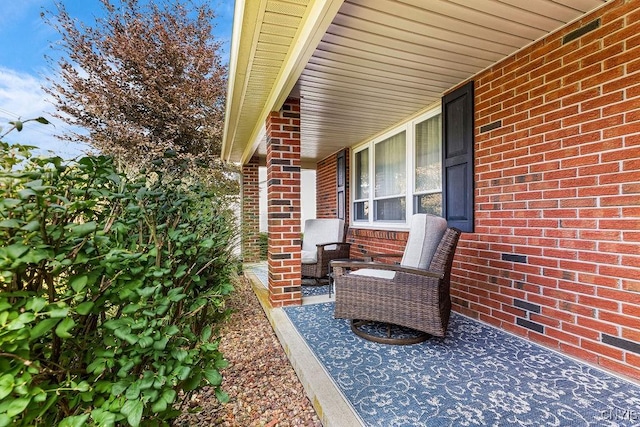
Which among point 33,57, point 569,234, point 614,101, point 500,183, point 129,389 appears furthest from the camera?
point 33,57

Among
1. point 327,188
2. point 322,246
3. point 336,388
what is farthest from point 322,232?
point 336,388

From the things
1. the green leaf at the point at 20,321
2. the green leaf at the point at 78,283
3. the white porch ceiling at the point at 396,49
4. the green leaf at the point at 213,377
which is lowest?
the green leaf at the point at 213,377

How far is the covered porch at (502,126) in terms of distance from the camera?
1.94 metres

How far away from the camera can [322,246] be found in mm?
4160

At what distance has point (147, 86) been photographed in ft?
23.7

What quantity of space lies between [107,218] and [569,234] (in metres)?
2.85

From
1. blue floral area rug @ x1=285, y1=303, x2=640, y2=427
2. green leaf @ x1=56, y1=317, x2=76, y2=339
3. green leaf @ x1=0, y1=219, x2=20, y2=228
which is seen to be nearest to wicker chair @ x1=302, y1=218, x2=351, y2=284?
blue floral area rug @ x1=285, y1=303, x2=640, y2=427

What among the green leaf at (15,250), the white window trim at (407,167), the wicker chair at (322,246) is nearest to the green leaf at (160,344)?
the green leaf at (15,250)

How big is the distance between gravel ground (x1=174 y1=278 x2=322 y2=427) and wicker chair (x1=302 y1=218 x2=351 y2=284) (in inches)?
52.6

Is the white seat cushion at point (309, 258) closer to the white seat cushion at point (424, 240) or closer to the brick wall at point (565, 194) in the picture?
the white seat cushion at point (424, 240)

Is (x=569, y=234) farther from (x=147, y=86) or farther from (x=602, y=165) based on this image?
(x=147, y=86)

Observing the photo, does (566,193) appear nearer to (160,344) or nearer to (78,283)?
(160,344)

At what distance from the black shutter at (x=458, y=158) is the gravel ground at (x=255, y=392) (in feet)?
7.34

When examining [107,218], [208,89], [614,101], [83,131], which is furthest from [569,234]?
[83,131]
